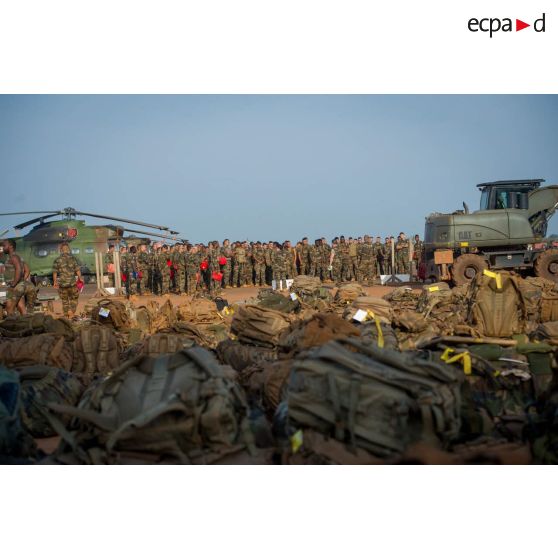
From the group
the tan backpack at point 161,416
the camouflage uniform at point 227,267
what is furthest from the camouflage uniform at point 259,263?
the tan backpack at point 161,416

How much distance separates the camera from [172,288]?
26656 millimetres

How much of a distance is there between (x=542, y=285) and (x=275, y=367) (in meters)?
9.21

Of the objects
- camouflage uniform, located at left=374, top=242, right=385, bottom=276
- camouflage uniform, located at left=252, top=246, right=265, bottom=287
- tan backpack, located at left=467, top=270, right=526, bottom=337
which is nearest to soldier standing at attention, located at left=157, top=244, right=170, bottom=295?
camouflage uniform, located at left=252, top=246, right=265, bottom=287

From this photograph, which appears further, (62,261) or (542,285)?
(62,261)

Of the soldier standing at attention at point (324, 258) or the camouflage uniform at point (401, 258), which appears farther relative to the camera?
the camouflage uniform at point (401, 258)

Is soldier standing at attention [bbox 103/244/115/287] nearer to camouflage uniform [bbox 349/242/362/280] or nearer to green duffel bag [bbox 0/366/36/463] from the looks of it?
camouflage uniform [bbox 349/242/362/280]

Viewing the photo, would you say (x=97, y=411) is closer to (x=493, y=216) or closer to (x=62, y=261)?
(x=62, y=261)

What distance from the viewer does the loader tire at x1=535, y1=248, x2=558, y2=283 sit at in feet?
67.5

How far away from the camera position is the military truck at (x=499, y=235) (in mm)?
20547

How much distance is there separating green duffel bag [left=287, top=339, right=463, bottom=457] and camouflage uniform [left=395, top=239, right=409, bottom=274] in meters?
25.2

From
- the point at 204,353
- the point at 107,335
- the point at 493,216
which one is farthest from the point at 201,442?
the point at 493,216

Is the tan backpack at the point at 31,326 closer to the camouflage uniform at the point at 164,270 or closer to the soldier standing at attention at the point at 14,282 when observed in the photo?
the soldier standing at attention at the point at 14,282

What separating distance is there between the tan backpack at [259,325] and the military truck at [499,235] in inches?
517

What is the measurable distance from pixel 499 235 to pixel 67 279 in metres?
13.6
